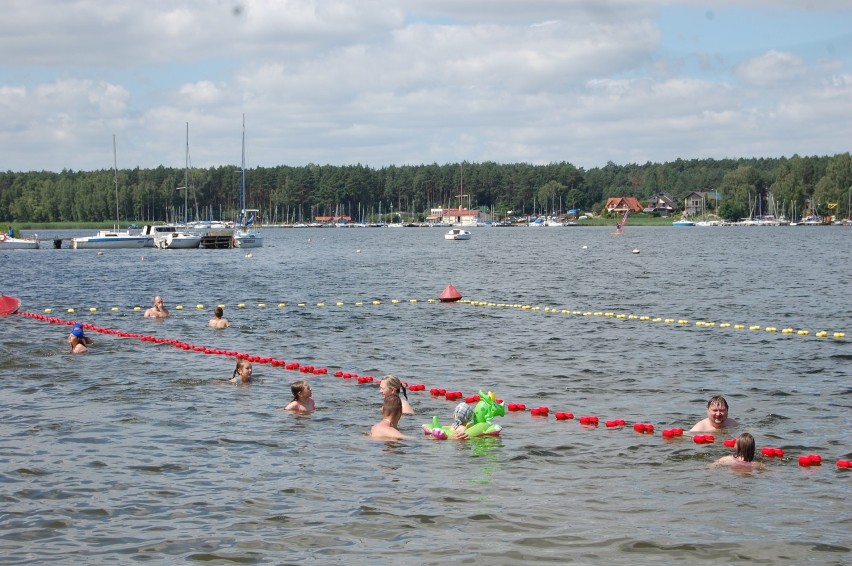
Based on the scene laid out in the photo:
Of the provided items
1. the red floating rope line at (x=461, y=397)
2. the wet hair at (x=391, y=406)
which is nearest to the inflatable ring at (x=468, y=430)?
the wet hair at (x=391, y=406)

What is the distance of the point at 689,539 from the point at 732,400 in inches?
335

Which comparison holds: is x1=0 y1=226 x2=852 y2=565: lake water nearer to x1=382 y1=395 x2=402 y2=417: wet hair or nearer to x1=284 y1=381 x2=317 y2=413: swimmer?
x1=284 y1=381 x2=317 y2=413: swimmer

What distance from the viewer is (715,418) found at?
1639 centimetres

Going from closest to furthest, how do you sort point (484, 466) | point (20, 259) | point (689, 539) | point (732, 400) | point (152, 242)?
point (689, 539) → point (484, 466) → point (732, 400) → point (20, 259) → point (152, 242)

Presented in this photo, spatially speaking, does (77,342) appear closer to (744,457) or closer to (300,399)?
(300,399)

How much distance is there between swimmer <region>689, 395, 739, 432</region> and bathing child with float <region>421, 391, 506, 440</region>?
10.7 ft

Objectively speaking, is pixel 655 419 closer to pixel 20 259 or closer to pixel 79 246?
pixel 20 259

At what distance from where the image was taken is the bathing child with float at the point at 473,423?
16.2 m

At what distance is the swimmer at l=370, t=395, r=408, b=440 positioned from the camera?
1625 centimetres

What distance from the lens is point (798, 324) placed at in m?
32.4

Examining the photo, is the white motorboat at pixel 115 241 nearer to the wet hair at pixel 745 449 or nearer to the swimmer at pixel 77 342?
the swimmer at pixel 77 342

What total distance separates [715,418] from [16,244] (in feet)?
349

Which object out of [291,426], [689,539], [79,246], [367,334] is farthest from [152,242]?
[689,539]

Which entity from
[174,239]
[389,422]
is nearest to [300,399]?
[389,422]
